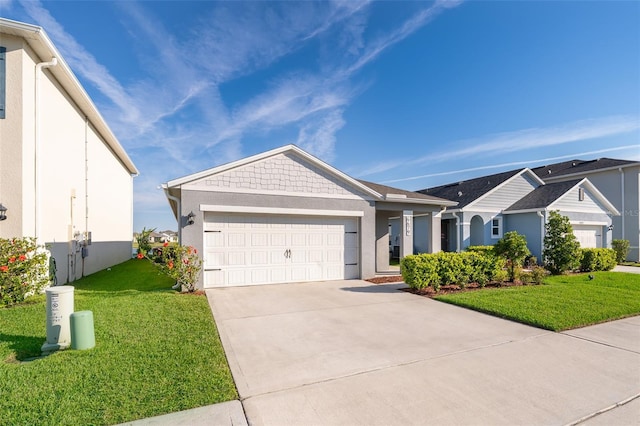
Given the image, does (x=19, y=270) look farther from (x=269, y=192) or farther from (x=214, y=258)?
(x=269, y=192)

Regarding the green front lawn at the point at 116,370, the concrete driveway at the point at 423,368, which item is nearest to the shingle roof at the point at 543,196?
the concrete driveway at the point at 423,368

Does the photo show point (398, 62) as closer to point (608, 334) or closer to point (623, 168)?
point (608, 334)

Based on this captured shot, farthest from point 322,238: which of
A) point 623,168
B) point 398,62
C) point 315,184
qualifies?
point 623,168

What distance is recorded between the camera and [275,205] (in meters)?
9.69

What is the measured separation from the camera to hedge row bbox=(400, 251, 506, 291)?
8.62 metres

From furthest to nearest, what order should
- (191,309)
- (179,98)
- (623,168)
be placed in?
1. (623,168)
2. (179,98)
3. (191,309)

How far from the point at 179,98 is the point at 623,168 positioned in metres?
26.3

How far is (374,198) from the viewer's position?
36.9ft

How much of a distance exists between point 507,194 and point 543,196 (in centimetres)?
182

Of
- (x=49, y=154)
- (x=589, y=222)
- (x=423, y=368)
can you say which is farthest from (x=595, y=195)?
(x=49, y=154)

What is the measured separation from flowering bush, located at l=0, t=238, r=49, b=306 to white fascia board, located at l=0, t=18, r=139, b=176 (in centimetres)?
497

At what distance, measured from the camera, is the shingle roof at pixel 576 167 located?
20.4 m

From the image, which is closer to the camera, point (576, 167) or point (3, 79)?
point (3, 79)

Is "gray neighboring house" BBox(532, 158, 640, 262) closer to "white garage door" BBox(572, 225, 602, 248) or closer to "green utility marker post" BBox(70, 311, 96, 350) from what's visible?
"white garage door" BBox(572, 225, 602, 248)
